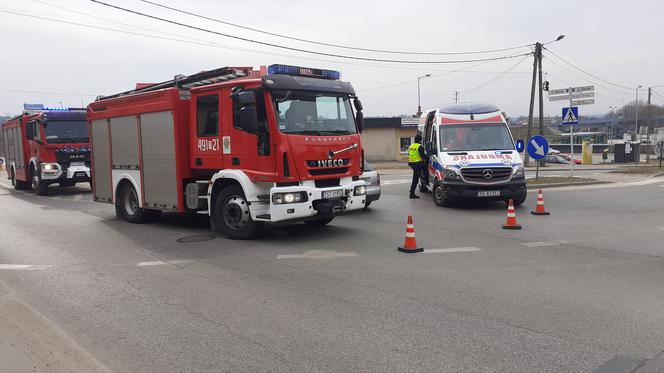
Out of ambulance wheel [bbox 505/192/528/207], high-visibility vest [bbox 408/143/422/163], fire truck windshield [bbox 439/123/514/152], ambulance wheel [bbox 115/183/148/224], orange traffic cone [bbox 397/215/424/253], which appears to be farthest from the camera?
high-visibility vest [bbox 408/143/422/163]

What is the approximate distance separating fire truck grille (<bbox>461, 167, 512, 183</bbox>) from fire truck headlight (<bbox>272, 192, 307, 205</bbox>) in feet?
18.3

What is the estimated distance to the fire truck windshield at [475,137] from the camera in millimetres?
13438

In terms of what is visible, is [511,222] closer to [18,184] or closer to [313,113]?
[313,113]

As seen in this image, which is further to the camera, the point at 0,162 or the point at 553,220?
the point at 0,162

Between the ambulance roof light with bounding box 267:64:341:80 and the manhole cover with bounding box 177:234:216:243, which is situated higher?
the ambulance roof light with bounding box 267:64:341:80

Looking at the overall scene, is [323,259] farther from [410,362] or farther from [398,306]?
[410,362]

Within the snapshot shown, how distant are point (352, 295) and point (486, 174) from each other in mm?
7829

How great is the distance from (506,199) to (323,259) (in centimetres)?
715

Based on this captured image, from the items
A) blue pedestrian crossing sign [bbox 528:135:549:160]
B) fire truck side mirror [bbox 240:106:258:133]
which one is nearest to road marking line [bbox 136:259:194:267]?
fire truck side mirror [bbox 240:106:258:133]

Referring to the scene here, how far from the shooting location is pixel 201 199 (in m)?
9.55

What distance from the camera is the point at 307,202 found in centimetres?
846

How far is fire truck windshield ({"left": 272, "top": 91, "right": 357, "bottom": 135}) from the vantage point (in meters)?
8.38

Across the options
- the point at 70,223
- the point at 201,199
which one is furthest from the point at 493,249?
the point at 70,223

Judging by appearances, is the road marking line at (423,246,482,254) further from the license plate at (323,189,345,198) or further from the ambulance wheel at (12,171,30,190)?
the ambulance wheel at (12,171,30,190)
